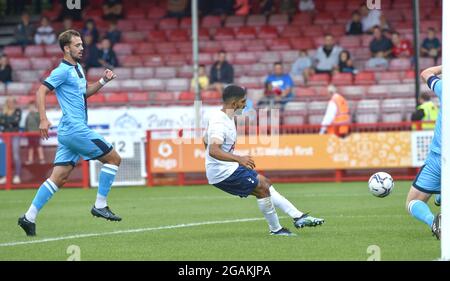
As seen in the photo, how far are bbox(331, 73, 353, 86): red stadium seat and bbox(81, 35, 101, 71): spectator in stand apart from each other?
665 centimetres

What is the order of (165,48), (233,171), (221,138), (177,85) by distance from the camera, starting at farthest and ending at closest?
(165,48) → (177,85) → (233,171) → (221,138)

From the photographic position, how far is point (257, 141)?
23484mm

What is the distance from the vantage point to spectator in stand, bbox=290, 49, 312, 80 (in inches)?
1145

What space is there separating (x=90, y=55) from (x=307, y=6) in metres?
6.57

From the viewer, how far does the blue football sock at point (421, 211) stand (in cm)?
1177

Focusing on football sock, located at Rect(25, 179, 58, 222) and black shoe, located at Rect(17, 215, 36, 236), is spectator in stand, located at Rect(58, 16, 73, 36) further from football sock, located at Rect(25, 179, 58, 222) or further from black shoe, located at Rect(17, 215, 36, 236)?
black shoe, located at Rect(17, 215, 36, 236)

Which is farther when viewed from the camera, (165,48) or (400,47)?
(165,48)

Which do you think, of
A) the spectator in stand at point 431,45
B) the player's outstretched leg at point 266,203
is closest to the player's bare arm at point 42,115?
the player's outstretched leg at point 266,203

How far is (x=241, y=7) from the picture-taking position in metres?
33.3

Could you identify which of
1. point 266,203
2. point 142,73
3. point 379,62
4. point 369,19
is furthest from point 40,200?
point 369,19

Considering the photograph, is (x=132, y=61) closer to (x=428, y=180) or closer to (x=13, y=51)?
(x=13, y=51)

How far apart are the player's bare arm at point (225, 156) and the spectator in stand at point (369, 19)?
1847cm
